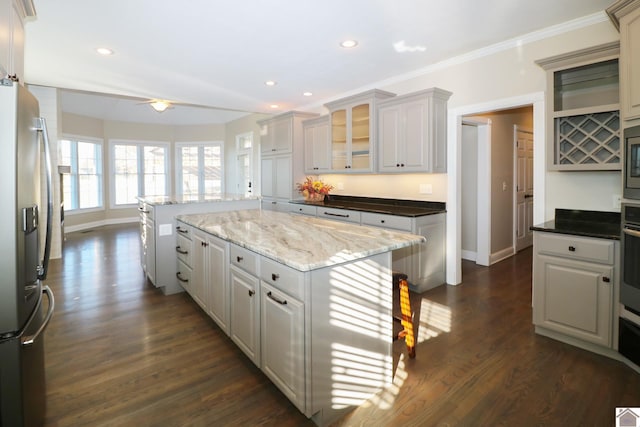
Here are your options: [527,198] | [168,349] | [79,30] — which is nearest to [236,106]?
[79,30]

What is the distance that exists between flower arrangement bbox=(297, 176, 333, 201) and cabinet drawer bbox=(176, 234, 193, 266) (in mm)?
2374

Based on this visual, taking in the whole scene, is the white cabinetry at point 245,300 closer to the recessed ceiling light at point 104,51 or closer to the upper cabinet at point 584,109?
the upper cabinet at point 584,109

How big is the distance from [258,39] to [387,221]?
2.26 m

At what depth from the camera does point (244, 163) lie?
336 inches

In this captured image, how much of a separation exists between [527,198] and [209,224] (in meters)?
5.08

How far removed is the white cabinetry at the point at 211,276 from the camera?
8.11 feet

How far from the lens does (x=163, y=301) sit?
351 cm

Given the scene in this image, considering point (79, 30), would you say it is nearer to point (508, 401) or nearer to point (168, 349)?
point (168, 349)

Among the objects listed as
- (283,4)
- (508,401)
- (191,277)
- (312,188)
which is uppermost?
(283,4)

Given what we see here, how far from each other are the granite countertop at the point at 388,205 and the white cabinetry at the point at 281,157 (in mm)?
467

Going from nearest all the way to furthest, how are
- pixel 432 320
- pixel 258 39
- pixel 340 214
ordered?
pixel 432 320 → pixel 258 39 → pixel 340 214

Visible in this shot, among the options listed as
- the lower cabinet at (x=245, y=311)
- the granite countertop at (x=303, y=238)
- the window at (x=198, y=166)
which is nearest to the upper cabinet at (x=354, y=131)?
the granite countertop at (x=303, y=238)

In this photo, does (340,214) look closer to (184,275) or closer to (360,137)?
(360,137)

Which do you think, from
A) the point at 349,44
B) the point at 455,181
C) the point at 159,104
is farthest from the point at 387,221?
the point at 159,104
